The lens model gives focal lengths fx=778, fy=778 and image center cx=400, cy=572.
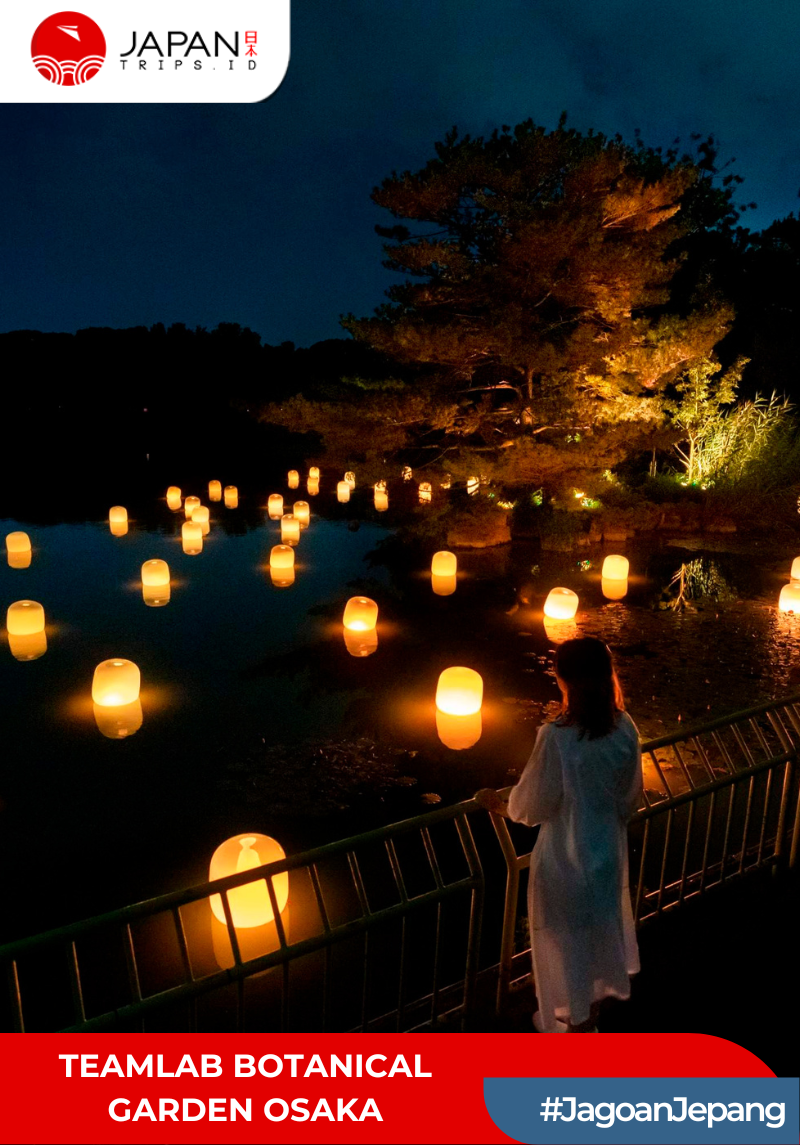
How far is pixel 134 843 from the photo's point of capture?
5.60 metres

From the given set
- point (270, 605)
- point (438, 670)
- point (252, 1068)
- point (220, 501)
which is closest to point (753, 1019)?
point (252, 1068)

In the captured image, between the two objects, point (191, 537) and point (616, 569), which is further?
point (191, 537)

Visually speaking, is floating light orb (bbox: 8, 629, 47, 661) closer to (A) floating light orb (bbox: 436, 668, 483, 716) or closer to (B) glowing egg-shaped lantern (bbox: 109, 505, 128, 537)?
(A) floating light orb (bbox: 436, 668, 483, 716)

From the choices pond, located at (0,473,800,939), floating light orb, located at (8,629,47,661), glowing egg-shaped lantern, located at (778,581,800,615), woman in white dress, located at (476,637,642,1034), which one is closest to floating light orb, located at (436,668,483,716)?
pond, located at (0,473,800,939)

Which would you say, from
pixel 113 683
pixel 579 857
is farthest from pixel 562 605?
pixel 579 857

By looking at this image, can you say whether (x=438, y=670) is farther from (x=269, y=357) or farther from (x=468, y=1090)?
(x=269, y=357)

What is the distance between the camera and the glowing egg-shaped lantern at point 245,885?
4.49 meters

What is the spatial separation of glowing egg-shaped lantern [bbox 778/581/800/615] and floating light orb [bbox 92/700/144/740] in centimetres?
934

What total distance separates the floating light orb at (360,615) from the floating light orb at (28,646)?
386 cm

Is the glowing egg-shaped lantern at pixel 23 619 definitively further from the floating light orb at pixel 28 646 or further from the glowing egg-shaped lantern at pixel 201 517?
the glowing egg-shaped lantern at pixel 201 517

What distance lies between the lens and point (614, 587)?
12.9 meters

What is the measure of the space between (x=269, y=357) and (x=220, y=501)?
3316 centimetres

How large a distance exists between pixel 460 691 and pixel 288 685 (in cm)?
209

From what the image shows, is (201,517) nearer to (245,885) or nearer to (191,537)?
(191,537)
